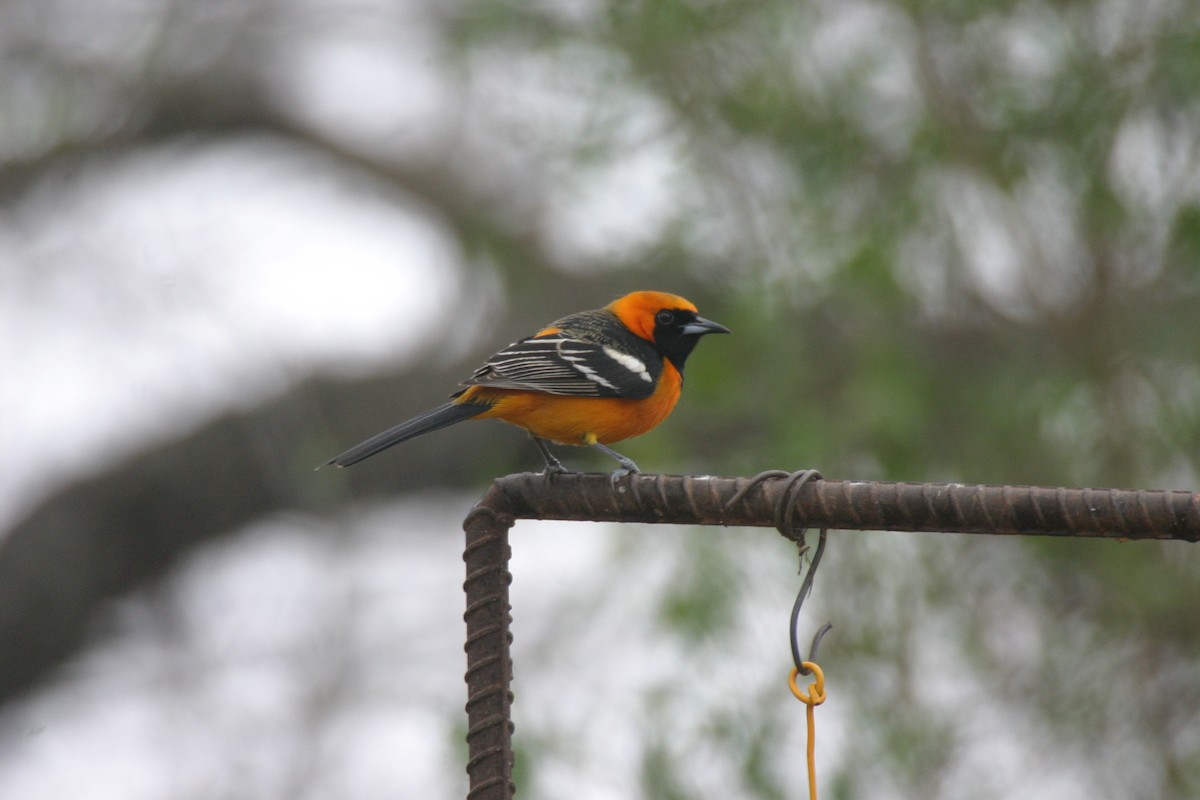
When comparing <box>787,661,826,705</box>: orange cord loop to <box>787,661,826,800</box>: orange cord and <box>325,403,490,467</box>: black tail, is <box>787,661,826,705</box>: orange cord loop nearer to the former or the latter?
<box>787,661,826,800</box>: orange cord

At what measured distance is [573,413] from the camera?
179 inches

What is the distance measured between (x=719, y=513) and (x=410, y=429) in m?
1.66

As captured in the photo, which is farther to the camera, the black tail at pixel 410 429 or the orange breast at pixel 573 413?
the orange breast at pixel 573 413

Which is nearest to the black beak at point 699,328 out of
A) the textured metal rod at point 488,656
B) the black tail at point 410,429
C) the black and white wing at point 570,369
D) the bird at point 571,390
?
the bird at point 571,390

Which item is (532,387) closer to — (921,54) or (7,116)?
(921,54)

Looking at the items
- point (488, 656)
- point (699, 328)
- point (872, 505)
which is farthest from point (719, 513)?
point (699, 328)

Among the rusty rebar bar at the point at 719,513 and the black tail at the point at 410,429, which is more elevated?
the black tail at the point at 410,429

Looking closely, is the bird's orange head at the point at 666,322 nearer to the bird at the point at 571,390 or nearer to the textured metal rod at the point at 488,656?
the bird at the point at 571,390

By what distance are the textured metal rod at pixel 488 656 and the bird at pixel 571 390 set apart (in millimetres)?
1552

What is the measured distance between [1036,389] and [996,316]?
1.33 ft

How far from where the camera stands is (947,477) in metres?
6.24

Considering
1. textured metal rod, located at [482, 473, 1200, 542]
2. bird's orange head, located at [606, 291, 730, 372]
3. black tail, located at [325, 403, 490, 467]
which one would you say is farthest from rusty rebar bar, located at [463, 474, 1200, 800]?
bird's orange head, located at [606, 291, 730, 372]

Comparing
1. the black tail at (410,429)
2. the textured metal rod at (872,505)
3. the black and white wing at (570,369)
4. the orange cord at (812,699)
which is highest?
the black tail at (410,429)

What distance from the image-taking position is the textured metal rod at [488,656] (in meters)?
2.44
